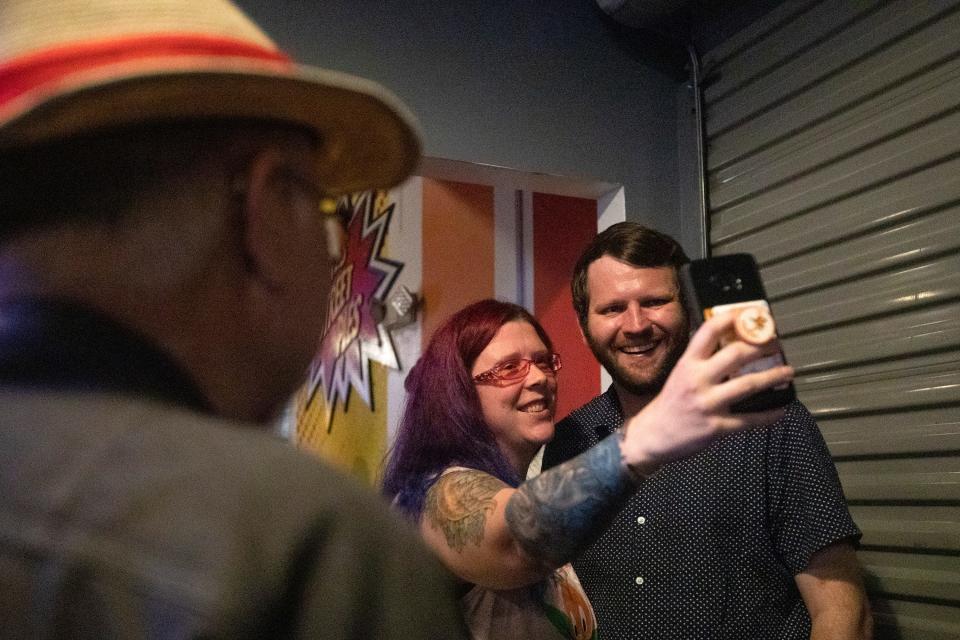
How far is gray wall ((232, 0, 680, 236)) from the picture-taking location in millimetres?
2850

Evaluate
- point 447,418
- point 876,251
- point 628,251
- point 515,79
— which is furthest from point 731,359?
point 515,79

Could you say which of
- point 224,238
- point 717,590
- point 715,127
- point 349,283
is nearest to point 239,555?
point 224,238

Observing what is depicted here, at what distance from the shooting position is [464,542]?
1.60 metres

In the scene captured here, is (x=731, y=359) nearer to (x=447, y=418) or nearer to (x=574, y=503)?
(x=574, y=503)

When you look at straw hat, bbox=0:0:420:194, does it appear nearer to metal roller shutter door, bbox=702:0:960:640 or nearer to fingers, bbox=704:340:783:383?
fingers, bbox=704:340:783:383

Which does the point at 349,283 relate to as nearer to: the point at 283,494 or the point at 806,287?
the point at 806,287

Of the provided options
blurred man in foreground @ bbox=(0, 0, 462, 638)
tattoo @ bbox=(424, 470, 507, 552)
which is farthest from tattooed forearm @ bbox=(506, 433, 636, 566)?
blurred man in foreground @ bbox=(0, 0, 462, 638)

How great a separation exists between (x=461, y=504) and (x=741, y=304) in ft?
2.23

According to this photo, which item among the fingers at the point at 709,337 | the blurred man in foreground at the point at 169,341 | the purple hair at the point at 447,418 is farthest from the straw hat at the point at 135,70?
the purple hair at the point at 447,418

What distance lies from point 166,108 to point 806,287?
2.47 meters

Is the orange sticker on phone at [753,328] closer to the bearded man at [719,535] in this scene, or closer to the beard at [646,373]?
the bearded man at [719,535]

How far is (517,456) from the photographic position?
2152 millimetres

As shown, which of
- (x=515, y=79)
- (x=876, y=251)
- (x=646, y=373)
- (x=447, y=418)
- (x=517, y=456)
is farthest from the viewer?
(x=515, y=79)

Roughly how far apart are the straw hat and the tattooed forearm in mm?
750
